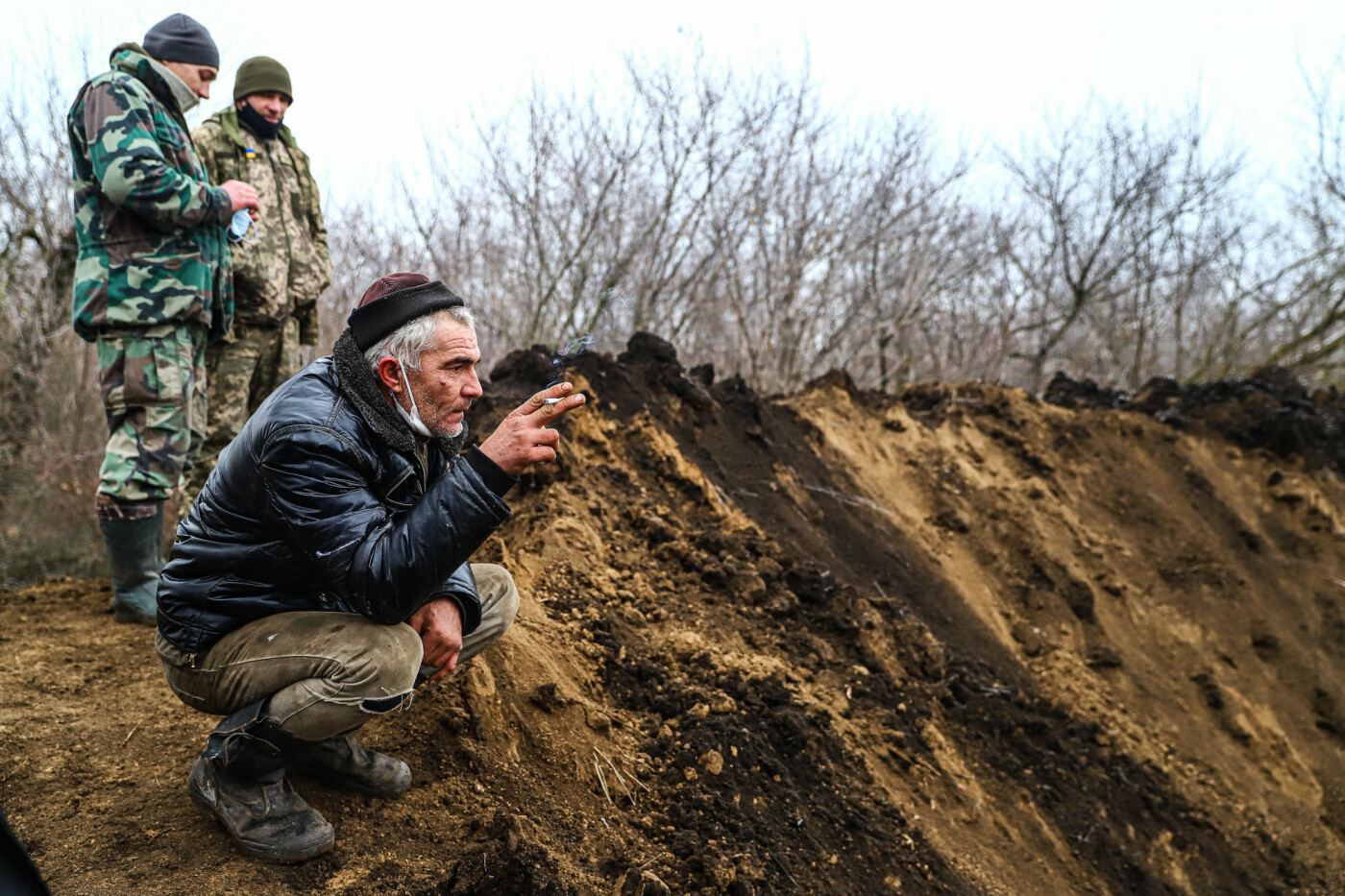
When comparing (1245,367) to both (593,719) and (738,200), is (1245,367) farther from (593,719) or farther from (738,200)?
(593,719)

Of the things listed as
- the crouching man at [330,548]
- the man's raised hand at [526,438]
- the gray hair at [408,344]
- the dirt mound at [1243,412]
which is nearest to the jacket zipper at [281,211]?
the crouching man at [330,548]

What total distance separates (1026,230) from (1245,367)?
399 cm

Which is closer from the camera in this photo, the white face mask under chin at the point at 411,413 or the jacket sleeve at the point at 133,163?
the white face mask under chin at the point at 411,413

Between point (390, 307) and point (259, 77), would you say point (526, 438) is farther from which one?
point (259, 77)

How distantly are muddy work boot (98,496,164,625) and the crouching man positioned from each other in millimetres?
1598

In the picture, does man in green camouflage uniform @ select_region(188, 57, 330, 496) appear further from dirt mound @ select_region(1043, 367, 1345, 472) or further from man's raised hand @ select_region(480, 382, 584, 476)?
dirt mound @ select_region(1043, 367, 1345, 472)

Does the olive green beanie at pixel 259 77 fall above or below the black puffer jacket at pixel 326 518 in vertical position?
above

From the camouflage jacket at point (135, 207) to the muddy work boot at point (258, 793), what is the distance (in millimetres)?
2137

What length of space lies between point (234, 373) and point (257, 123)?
4.06 ft

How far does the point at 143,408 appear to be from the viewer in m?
3.78

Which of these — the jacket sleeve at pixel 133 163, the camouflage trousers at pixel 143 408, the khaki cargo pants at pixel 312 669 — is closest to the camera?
the khaki cargo pants at pixel 312 669

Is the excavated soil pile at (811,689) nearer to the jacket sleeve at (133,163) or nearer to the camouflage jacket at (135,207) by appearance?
the camouflage jacket at (135,207)

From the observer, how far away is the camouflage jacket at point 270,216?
4.35 meters

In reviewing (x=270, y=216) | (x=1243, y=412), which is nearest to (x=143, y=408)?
(x=270, y=216)
